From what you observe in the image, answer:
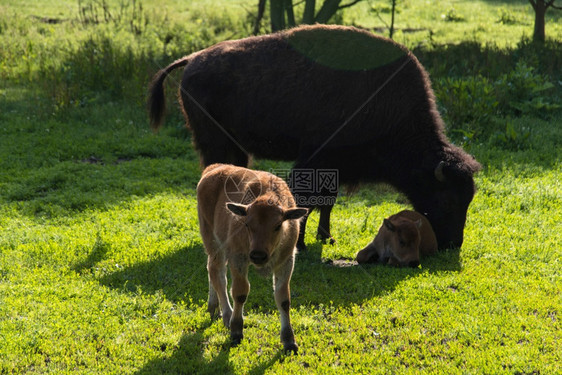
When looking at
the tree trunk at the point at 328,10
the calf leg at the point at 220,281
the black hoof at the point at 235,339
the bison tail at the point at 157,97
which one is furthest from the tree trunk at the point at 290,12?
the black hoof at the point at 235,339

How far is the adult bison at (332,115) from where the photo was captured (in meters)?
7.82

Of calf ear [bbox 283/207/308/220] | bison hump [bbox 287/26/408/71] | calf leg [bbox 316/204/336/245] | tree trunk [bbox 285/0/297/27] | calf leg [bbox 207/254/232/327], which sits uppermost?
bison hump [bbox 287/26/408/71]

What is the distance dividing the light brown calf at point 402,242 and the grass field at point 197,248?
196mm

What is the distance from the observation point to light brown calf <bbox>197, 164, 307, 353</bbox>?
5.00 metres

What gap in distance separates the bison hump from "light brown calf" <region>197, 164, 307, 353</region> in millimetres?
2832

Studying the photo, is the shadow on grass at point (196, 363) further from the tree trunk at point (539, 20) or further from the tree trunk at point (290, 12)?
the tree trunk at point (539, 20)

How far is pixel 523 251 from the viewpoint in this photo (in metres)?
7.43

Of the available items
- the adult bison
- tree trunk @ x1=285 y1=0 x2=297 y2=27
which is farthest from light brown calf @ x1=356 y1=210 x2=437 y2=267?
tree trunk @ x1=285 y1=0 x2=297 y2=27

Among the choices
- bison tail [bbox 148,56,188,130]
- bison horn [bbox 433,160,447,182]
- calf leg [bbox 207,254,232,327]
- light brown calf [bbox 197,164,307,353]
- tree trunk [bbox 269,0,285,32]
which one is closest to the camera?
light brown calf [bbox 197,164,307,353]

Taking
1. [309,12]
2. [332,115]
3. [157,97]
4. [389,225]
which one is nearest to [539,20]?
[309,12]

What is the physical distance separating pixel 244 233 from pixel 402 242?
263cm

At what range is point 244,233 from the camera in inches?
210

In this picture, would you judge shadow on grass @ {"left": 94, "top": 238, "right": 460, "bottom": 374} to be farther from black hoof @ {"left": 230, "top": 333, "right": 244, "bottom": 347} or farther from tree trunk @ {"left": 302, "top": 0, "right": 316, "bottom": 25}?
tree trunk @ {"left": 302, "top": 0, "right": 316, "bottom": 25}

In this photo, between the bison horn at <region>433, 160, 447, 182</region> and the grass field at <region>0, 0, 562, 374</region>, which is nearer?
the grass field at <region>0, 0, 562, 374</region>
